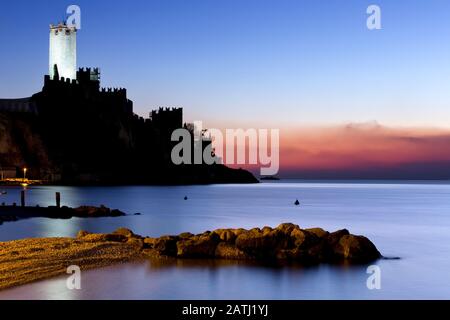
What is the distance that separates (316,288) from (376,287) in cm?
143

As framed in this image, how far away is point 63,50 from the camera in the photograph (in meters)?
88.6

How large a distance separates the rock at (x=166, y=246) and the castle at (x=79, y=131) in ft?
234

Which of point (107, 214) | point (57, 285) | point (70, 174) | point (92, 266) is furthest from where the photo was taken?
point (70, 174)

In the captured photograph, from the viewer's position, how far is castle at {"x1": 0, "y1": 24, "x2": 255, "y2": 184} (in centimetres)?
8762

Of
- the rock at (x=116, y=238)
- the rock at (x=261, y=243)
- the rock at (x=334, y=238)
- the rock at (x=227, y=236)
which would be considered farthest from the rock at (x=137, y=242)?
the rock at (x=334, y=238)

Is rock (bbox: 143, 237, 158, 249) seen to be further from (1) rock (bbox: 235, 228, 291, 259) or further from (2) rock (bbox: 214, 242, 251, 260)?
(1) rock (bbox: 235, 228, 291, 259)

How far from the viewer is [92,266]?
1373 cm

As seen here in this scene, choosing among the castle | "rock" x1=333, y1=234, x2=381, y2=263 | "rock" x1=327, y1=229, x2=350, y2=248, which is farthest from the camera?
the castle

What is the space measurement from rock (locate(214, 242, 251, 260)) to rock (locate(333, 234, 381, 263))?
8.05 ft

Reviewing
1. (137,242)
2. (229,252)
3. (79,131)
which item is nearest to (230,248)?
(229,252)

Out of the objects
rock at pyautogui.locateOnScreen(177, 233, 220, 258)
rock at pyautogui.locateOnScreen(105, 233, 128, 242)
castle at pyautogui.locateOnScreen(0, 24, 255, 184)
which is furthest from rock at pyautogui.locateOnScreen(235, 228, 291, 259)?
castle at pyautogui.locateOnScreen(0, 24, 255, 184)

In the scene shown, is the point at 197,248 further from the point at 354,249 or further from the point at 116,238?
the point at 354,249
